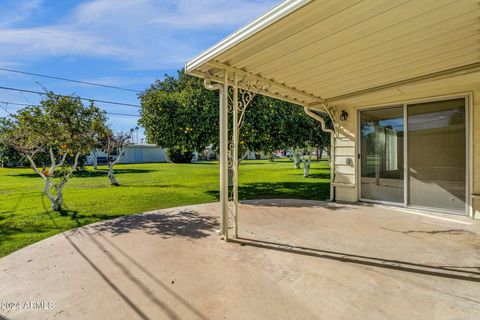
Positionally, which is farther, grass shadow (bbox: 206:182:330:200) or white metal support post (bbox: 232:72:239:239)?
grass shadow (bbox: 206:182:330:200)

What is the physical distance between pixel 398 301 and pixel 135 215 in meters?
4.59

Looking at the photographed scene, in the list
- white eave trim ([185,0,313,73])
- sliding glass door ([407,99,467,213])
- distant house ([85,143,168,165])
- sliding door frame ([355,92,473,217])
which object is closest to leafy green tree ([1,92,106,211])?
white eave trim ([185,0,313,73])

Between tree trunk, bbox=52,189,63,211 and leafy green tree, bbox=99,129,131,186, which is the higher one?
leafy green tree, bbox=99,129,131,186

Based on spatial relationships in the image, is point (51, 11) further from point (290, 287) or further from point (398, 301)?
point (398, 301)

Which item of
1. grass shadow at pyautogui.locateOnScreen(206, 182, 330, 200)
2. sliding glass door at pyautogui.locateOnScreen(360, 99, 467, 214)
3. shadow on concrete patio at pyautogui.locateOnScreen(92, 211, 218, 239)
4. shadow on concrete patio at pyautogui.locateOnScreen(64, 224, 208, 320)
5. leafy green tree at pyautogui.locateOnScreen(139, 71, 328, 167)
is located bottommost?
shadow on concrete patio at pyautogui.locateOnScreen(64, 224, 208, 320)

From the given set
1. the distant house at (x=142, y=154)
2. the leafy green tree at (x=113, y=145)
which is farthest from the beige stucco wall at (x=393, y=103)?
the distant house at (x=142, y=154)

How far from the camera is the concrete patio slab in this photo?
6.13 feet

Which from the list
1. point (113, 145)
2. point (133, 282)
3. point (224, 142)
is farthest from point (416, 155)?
point (113, 145)

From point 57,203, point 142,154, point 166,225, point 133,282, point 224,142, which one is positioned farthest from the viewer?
point 142,154

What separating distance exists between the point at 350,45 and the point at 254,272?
2.87 meters

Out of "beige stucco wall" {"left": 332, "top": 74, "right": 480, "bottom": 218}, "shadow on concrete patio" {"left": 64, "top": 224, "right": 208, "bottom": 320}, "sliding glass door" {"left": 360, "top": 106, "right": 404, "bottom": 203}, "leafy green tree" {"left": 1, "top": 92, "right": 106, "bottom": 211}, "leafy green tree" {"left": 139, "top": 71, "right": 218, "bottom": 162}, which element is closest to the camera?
"shadow on concrete patio" {"left": 64, "top": 224, "right": 208, "bottom": 320}

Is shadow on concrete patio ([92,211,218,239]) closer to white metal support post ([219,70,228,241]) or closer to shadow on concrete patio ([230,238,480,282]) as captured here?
white metal support post ([219,70,228,241])

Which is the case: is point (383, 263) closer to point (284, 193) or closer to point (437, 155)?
point (437, 155)

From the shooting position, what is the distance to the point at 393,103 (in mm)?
5230
